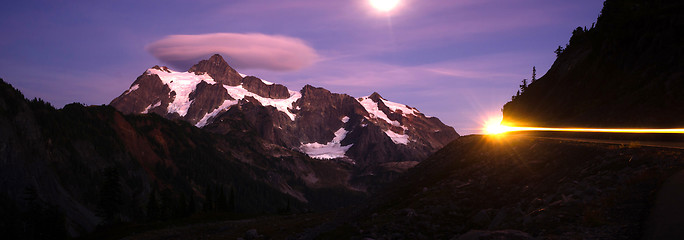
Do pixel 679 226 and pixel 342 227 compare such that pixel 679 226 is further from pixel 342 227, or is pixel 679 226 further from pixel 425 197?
pixel 342 227

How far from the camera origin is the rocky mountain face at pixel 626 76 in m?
A: 41.7

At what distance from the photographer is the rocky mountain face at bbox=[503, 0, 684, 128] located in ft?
137

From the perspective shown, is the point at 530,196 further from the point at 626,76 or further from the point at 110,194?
the point at 110,194

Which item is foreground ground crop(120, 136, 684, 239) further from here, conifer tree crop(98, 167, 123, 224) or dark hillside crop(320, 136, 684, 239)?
conifer tree crop(98, 167, 123, 224)

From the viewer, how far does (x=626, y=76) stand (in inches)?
2051

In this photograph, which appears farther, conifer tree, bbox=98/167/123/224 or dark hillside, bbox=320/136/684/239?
conifer tree, bbox=98/167/123/224

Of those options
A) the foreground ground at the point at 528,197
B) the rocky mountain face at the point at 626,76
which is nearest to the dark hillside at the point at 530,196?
the foreground ground at the point at 528,197

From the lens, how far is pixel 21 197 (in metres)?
156

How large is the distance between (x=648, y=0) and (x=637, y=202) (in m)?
61.7

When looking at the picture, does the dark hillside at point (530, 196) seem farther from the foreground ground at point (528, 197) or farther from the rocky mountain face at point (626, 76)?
the rocky mountain face at point (626, 76)

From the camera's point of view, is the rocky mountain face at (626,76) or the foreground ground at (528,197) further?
the rocky mountain face at (626,76)

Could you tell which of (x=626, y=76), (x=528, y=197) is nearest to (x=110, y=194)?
(x=626, y=76)

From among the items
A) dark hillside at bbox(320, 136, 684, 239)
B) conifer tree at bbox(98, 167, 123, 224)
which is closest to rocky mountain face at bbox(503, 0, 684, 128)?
dark hillside at bbox(320, 136, 684, 239)

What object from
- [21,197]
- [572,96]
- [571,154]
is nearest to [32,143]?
[21,197]
